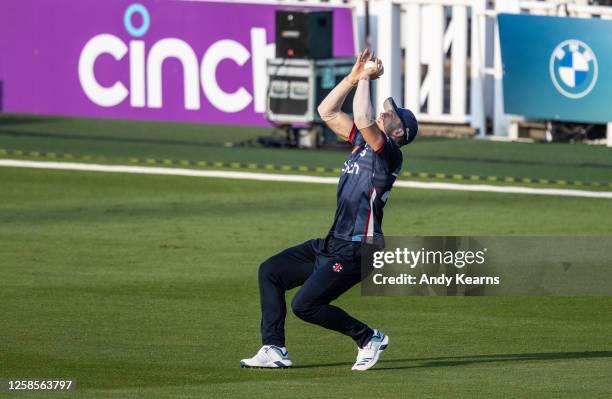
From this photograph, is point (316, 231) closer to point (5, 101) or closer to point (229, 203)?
point (229, 203)

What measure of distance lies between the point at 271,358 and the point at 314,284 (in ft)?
1.88

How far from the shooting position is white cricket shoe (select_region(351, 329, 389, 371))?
1075 centimetres

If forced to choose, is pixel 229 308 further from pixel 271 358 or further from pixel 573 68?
pixel 573 68

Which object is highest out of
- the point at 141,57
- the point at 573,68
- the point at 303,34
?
the point at 303,34

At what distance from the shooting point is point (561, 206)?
65.9 feet

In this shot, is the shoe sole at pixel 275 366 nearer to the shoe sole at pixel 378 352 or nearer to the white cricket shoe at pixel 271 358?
the white cricket shoe at pixel 271 358

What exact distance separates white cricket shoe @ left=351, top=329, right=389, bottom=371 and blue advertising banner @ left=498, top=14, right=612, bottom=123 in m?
14.5

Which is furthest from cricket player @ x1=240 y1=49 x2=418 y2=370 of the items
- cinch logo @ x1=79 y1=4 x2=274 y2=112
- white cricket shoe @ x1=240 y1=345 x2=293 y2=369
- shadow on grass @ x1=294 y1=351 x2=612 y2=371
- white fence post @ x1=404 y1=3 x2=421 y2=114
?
white fence post @ x1=404 y1=3 x2=421 y2=114

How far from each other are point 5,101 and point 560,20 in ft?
31.9

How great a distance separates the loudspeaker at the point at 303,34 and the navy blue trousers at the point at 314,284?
568 inches

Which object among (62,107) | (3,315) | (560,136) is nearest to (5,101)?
(62,107)

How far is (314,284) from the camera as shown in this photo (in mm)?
10609

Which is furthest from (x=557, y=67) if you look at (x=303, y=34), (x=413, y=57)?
(x=303, y=34)

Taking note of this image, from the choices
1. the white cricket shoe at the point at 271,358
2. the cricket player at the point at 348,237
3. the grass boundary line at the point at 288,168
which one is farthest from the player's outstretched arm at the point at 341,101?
the grass boundary line at the point at 288,168
